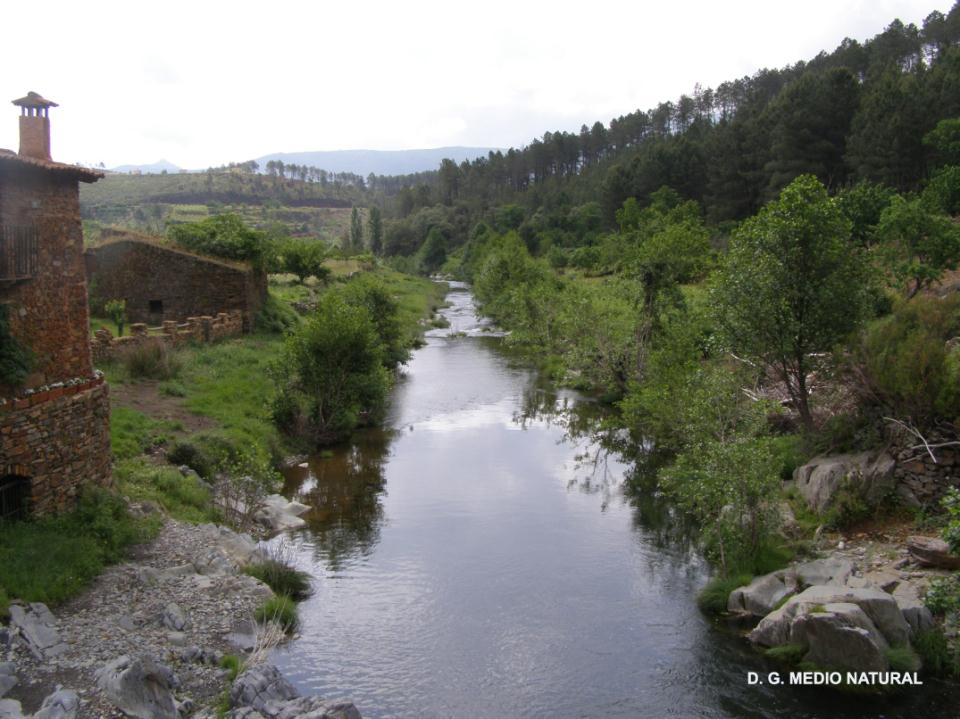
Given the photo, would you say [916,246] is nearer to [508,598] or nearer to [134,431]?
[508,598]

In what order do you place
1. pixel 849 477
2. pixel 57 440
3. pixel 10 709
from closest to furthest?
pixel 10 709, pixel 57 440, pixel 849 477

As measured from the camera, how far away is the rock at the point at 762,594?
55.1ft

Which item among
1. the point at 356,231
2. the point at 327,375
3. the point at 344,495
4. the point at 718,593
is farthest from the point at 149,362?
the point at 356,231

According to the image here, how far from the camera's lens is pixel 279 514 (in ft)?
75.1

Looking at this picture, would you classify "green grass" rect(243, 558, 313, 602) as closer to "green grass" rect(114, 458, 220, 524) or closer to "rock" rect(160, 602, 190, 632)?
"rock" rect(160, 602, 190, 632)

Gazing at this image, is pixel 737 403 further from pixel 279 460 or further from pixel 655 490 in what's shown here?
pixel 279 460

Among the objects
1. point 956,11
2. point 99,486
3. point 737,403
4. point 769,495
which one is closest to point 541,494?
point 737,403

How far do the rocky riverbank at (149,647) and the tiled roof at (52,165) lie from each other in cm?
828

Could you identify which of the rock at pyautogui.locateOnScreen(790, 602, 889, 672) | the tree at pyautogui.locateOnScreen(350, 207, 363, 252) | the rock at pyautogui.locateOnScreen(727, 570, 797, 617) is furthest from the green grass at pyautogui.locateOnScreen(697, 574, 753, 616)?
the tree at pyautogui.locateOnScreen(350, 207, 363, 252)

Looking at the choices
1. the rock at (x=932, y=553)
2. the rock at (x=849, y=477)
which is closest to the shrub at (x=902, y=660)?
the rock at (x=932, y=553)

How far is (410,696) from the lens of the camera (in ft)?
47.1

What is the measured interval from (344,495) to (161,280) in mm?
22668

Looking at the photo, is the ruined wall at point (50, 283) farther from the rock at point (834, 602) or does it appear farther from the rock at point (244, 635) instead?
the rock at point (834, 602)

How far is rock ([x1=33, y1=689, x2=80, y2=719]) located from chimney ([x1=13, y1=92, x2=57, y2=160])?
37.3ft
